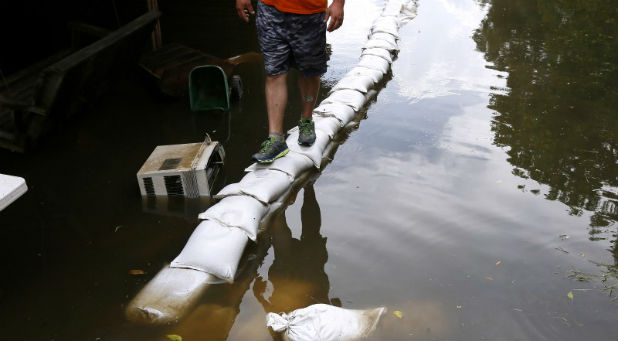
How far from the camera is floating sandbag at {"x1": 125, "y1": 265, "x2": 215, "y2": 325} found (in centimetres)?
251

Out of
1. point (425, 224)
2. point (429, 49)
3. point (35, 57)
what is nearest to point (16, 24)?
point (35, 57)

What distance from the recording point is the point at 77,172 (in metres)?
3.93

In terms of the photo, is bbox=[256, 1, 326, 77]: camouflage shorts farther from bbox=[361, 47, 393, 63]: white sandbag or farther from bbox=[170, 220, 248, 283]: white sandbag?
bbox=[361, 47, 393, 63]: white sandbag

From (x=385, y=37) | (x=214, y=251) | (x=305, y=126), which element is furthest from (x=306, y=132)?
(x=385, y=37)

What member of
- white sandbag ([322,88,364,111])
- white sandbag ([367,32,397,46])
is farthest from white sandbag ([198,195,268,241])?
white sandbag ([367,32,397,46])

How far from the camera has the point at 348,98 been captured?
16.6ft

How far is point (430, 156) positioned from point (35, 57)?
4.29 metres

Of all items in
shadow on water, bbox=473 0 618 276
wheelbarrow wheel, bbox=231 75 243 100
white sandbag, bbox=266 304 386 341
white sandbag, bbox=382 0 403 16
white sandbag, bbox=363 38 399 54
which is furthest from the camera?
white sandbag, bbox=382 0 403 16

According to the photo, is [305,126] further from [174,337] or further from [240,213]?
[174,337]

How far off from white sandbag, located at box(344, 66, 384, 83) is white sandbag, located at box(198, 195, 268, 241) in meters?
2.88

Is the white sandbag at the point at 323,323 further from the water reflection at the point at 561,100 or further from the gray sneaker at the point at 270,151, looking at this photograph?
the water reflection at the point at 561,100

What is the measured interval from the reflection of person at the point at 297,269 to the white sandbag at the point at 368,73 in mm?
2594

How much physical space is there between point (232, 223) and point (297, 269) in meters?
0.48

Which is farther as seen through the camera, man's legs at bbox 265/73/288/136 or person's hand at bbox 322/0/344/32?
man's legs at bbox 265/73/288/136
